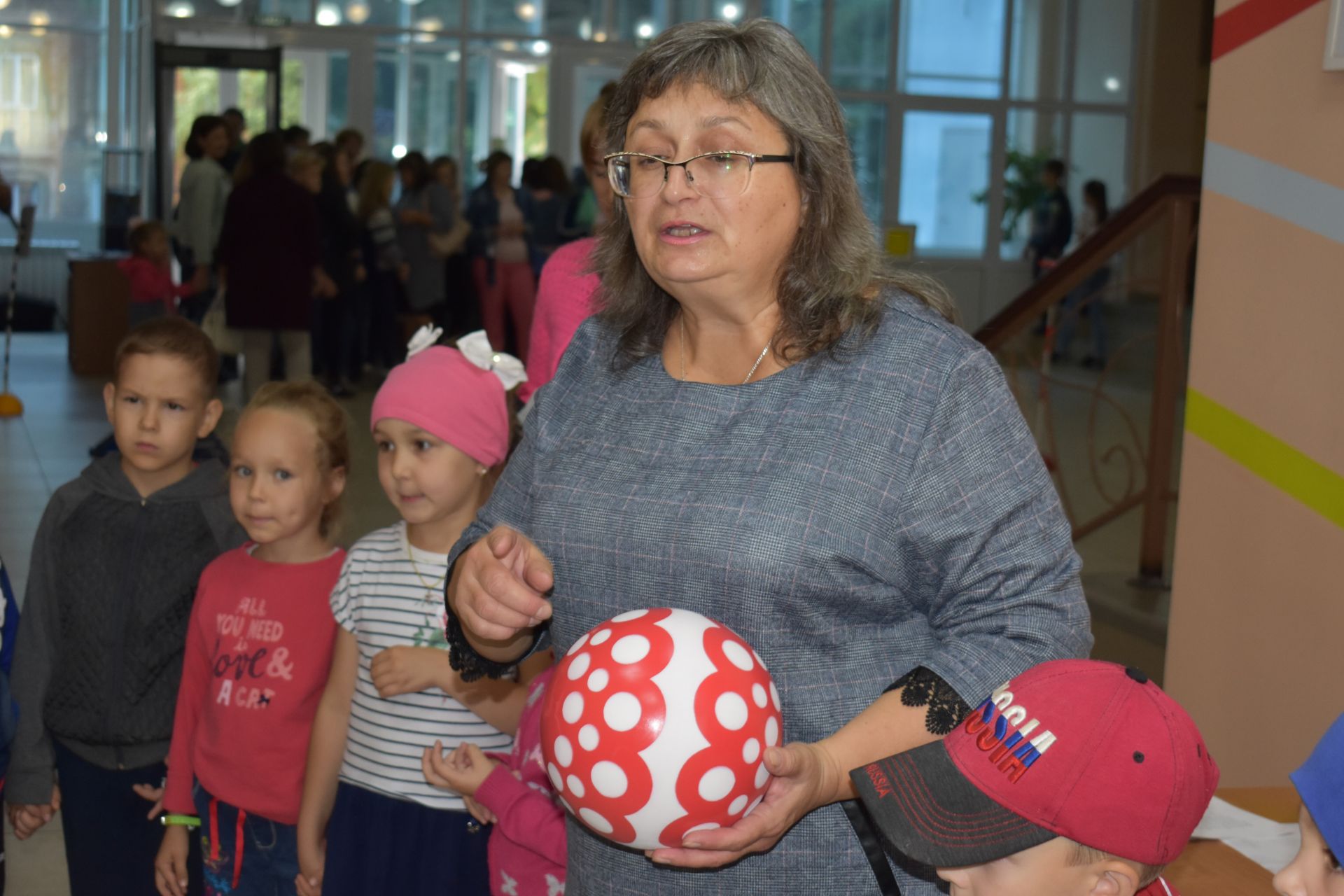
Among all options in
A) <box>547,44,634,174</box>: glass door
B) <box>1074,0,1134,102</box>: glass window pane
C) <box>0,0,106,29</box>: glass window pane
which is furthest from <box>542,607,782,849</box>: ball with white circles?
<box>1074,0,1134,102</box>: glass window pane

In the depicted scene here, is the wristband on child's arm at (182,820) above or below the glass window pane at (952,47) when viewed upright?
below

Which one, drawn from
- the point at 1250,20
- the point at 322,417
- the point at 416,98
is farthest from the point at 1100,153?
the point at 322,417

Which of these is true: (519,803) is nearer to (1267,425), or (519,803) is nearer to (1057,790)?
(1057,790)

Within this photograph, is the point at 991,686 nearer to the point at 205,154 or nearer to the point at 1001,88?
the point at 205,154

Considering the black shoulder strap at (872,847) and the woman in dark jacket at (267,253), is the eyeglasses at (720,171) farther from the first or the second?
the woman in dark jacket at (267,253)

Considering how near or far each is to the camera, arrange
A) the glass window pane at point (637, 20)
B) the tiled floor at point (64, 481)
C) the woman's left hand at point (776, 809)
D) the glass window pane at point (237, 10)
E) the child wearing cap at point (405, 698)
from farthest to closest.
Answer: the glass window pane at point (637, 20)
the glass window pane at point (237, 10)
the tiled floor at point (64, 481)
the child wearing cap at point (405, 698)
the woman's left hand at point (776, 809)

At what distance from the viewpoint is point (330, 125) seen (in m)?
14.7

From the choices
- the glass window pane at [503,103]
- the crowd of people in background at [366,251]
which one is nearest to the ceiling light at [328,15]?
the glass window pane at [503,103]

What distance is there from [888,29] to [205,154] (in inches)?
382

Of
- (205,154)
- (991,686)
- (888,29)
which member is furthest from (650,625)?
(888,29)

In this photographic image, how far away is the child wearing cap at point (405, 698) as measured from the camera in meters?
2.41

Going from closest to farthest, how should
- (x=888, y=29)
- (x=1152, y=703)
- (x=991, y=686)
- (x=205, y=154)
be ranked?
(x=1152, y=703) → (x=991, y=686) → (x=205, y=154) → (x=888, y=29)

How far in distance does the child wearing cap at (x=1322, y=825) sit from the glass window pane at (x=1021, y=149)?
652 inches

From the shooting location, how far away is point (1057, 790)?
1317 mm
